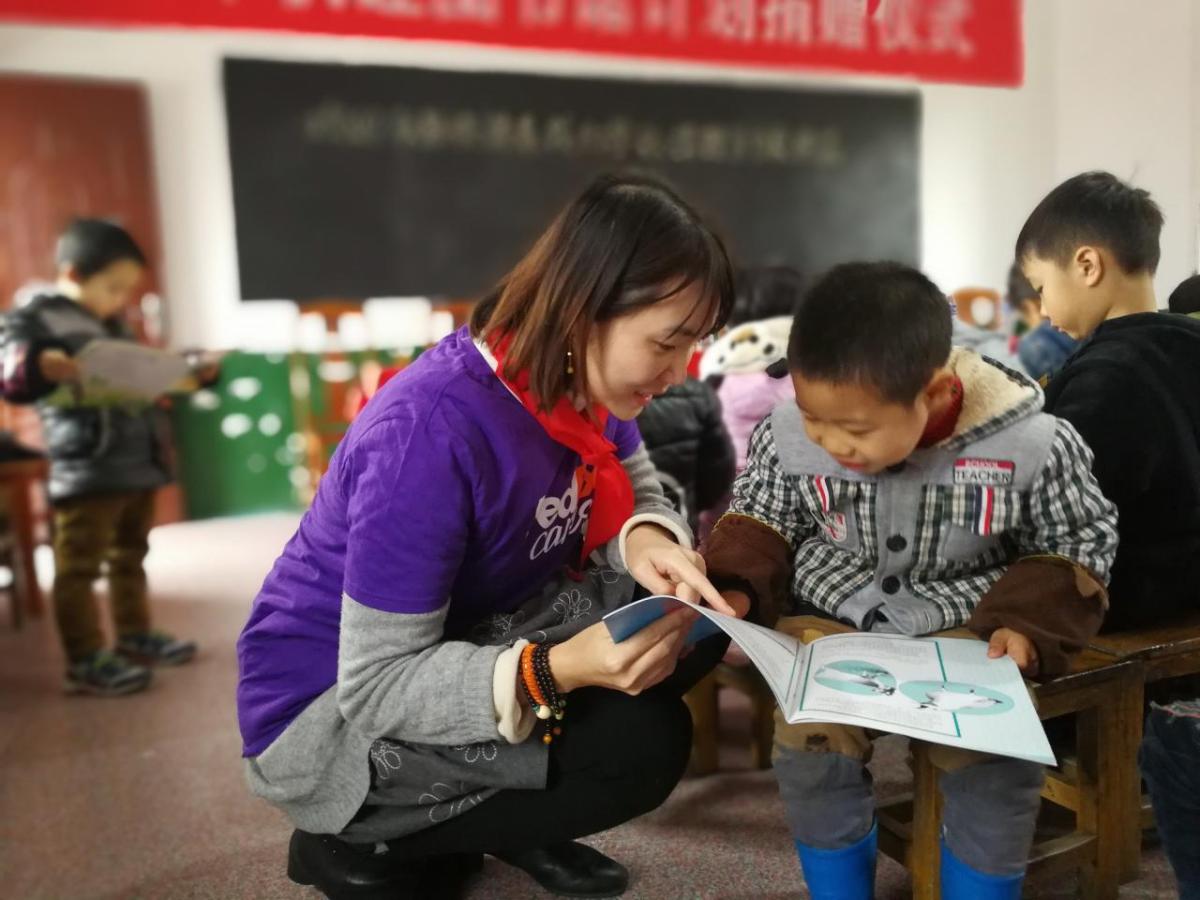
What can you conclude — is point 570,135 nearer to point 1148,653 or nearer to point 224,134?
point 224,134

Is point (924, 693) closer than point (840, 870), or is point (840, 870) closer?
point (924, 693)

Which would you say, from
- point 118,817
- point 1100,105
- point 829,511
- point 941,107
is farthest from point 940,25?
point 941,107

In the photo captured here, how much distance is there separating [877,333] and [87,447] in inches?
74.8

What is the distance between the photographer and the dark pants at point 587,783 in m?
1.05

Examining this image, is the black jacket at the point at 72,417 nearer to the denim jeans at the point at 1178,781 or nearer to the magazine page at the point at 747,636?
the magazine page at the point at 747,636

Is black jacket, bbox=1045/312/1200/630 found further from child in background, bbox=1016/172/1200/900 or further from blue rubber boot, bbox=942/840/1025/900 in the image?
blue rubber boot, bbox=942/840/1025/900

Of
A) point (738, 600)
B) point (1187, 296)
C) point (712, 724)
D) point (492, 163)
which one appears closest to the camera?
point (738, 600)

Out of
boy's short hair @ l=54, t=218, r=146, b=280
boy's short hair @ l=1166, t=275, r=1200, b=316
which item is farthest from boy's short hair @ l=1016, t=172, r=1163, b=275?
boy's short hair @ l=54, t=218, r=146, b=280

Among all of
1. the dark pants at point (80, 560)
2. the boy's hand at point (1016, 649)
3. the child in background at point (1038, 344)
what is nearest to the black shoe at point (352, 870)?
the boy's hand at point (1016, 649)

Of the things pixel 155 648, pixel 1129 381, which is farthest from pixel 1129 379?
pixel 155 648

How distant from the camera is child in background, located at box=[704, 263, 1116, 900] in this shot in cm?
96

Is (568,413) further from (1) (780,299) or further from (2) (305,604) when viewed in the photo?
(1) (780,299)

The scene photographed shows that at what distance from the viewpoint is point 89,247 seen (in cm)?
229

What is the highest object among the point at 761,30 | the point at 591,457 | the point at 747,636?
the point at 761,30
